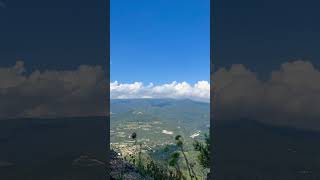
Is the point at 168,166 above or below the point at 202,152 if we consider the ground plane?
below

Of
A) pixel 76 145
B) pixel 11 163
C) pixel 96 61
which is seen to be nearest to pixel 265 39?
pixel 96 61

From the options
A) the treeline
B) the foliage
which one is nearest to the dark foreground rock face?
the treeline

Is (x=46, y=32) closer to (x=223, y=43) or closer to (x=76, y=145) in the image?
(x=76, y=145)

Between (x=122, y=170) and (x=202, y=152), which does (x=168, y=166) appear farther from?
(x=202, y=152)

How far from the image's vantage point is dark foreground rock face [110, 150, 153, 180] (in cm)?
1207

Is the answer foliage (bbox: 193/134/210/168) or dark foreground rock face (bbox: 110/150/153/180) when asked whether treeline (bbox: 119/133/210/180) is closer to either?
dark foreground rock face (bbox: 110/150/153/180)

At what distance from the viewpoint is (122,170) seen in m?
12.4

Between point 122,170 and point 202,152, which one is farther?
point 202,152

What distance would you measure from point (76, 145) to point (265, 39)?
4418 millimetres

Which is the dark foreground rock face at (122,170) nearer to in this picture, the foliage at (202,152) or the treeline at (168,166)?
the treeline at (168,166)

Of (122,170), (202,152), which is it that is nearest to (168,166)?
(122,170)

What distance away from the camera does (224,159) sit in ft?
32.4

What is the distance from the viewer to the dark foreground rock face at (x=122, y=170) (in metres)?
12.1

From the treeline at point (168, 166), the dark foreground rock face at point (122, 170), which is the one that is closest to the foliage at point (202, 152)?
the treeline at point (168, 166)
